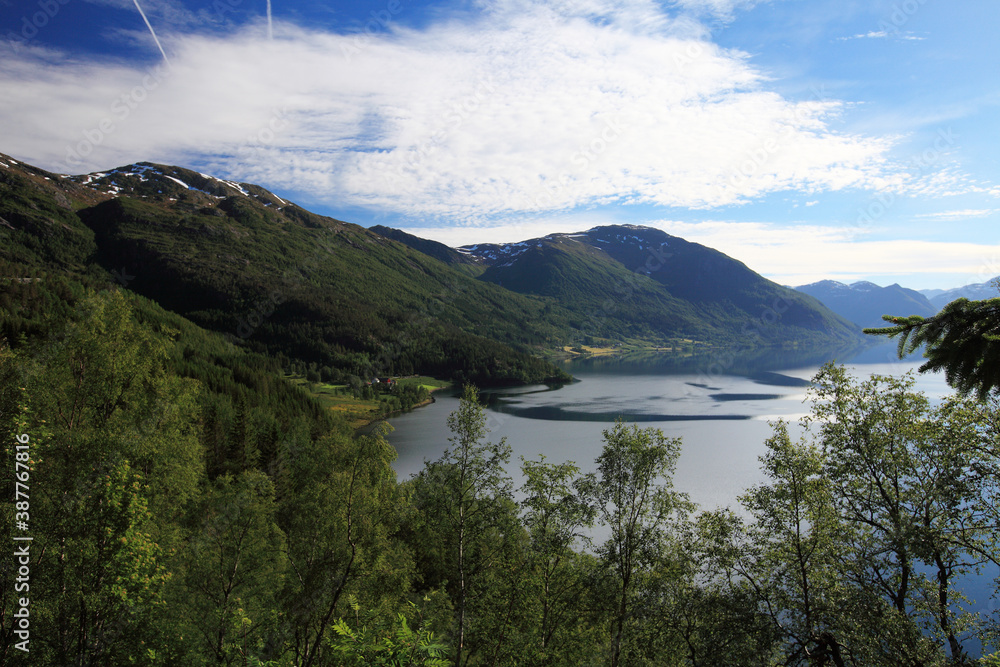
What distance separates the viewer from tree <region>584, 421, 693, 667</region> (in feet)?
55.0

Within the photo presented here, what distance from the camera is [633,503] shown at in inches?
674

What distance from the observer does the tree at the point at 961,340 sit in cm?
621

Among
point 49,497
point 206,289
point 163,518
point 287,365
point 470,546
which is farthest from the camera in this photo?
point 206,289

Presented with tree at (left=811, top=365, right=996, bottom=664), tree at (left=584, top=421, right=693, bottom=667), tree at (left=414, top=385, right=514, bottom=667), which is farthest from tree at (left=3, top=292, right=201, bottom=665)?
tree at (left=811, top=365, right=996, bottom=664)

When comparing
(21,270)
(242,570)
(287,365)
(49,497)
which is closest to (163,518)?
(242,570)

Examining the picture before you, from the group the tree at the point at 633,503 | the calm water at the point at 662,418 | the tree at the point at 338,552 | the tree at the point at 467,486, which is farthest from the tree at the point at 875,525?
the calm water at the point at 662,418

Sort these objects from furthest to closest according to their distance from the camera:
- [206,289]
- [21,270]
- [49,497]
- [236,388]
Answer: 1. [206,289]
2. [21,270]
3. [236,388]
4. [49,497]

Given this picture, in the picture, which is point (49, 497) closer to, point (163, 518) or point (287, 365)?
point (163, 518)

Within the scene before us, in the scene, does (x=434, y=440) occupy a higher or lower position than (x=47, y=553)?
lower

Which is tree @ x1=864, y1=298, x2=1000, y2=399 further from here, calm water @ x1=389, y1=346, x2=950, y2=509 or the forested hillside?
calm water @ x1=389, y1=346, x2=950, y2=509

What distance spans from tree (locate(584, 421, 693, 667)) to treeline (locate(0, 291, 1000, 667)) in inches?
3.1

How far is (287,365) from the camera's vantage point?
503ft

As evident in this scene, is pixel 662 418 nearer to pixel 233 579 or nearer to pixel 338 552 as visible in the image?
pixel 338 552

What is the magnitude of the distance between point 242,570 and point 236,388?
A: 63.1 m
